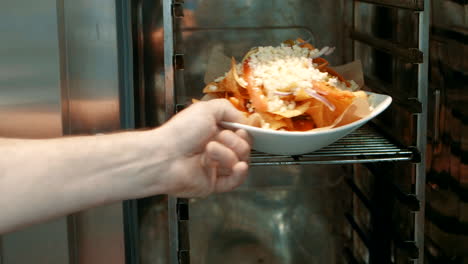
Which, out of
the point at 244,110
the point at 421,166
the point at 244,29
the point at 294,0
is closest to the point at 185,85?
the point at 244,29

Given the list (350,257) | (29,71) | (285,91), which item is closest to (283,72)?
(285,91)

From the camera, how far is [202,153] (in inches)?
47.2

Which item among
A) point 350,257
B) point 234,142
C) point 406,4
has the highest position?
point 406,4

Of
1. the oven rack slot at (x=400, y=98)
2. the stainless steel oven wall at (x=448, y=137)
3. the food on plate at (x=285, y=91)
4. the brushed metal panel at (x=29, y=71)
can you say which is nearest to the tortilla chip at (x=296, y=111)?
the food on plate at (x=285, y=91)

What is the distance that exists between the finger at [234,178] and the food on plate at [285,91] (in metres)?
0.17

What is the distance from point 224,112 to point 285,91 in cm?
21

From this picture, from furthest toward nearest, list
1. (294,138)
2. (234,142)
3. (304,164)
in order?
1. (304,164)
2. (294,138)
3. (234,142)

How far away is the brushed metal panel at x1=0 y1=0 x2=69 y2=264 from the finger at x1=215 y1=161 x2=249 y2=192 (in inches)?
24.7

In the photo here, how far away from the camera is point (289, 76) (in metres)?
1.42

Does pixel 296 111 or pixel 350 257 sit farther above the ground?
pixel 296 111

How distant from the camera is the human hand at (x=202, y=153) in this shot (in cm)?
113

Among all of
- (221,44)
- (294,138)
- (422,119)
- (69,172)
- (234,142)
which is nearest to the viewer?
(69,172)

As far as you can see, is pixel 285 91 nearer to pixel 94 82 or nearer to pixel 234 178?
pixel 234 178

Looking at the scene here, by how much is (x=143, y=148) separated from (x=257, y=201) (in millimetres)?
942
